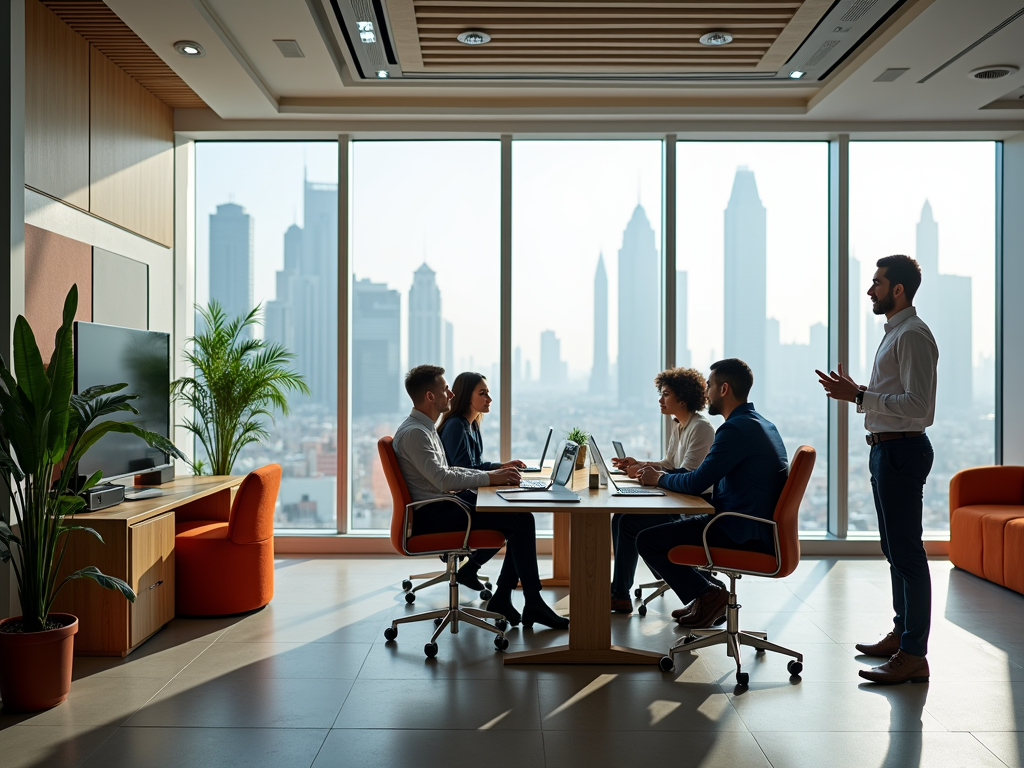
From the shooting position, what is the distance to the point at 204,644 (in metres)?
4.35

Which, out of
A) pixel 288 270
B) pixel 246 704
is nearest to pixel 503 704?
pixel 246 704

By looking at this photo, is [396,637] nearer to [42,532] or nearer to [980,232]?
[42,532]

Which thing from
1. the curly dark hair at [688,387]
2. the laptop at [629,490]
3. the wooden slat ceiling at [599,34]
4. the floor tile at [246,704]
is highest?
the wooden slat ceiling at [599,34]

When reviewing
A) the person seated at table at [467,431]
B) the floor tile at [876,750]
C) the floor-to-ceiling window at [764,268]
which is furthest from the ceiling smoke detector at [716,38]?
the floor tile at [876,750]

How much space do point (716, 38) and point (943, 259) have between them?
10.1 ft

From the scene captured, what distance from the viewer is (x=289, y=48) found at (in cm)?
541

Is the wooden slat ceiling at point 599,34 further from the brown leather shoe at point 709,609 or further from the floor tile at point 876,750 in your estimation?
the floor tile at point 876,750

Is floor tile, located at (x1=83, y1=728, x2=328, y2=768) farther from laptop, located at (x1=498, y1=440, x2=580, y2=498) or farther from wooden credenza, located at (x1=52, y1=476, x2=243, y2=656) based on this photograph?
laptop, located at (x1=498, y1=440, x2=580, y2=498)

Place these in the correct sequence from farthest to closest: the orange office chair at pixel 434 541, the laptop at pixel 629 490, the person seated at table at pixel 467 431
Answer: the person seated at table at pixel 467 431
the orange office chair at pixel 434 541
the laptop at pixel 629 490

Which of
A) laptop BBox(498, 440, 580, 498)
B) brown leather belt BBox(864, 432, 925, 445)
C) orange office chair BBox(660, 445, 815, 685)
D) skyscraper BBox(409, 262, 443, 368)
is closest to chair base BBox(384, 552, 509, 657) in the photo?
laptop BBox(498, 440, 580, 498)

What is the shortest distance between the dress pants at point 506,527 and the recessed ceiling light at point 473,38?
2.87 meters

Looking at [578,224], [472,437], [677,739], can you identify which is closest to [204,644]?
[472,437]

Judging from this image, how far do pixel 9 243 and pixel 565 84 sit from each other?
391 cm

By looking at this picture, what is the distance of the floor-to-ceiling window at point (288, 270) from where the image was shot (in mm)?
6922
